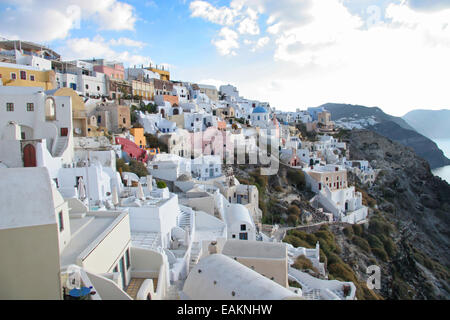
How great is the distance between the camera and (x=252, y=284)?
706cm

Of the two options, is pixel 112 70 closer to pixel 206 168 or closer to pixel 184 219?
pixel 206 168

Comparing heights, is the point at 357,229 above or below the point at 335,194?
below

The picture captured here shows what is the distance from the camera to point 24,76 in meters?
25.1

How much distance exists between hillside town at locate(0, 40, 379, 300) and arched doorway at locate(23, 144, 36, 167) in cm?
6

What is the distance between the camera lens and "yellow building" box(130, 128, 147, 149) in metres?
26.7

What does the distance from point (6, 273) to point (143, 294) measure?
2.35 meters

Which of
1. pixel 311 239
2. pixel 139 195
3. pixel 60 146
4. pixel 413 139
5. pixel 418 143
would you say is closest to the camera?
pixel 139 195

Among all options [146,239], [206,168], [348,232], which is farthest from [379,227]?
[146,239]

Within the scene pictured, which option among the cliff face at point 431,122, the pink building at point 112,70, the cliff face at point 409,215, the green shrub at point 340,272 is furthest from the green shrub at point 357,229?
the cliff face at point 431,122

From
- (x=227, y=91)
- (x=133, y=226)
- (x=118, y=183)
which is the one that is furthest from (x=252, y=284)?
(x=227, y=91)

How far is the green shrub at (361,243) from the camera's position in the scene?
1144 inches

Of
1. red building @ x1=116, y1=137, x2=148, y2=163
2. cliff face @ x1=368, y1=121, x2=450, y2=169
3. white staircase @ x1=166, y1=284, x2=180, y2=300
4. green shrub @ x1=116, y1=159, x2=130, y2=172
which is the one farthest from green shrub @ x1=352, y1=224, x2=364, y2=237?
cliff face @ x1=368, y1=121, x2=450, y2=169

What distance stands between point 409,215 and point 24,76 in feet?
149

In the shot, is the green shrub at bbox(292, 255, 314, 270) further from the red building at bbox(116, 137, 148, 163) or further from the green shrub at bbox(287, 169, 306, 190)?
the green shrub at bbox(287, 169, 306, 190)
